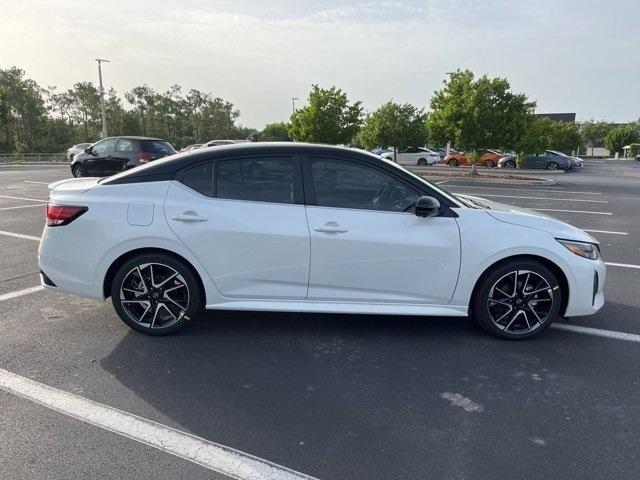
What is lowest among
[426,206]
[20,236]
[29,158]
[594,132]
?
[20,236]

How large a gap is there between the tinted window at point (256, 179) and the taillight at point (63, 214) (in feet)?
3.86

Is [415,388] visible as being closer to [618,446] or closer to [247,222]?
[618,446]

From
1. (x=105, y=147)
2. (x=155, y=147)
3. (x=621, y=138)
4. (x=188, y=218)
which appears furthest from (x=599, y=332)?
(x=621, y=138)

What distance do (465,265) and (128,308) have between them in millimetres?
2852

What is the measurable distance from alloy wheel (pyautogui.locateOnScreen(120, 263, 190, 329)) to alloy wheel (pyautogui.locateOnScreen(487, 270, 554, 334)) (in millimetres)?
2603

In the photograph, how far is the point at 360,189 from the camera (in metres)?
3.86

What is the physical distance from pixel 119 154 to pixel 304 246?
1264 centimetres

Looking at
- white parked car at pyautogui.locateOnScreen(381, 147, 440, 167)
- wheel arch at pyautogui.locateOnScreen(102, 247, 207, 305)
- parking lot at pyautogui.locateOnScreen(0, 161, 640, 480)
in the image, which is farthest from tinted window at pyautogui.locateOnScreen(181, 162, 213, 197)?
white parked car at pyautogui.locateOnScreen(381, 147, 440, 167)

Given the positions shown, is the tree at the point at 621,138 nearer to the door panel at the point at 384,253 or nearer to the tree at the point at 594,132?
the tree at the point at 594,132

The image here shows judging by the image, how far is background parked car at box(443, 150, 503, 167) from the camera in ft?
107

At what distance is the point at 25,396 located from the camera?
3051mm

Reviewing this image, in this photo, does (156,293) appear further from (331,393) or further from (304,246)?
(331,393)

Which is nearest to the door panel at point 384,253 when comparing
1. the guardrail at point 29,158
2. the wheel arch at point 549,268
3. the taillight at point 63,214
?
the wheel arch at point 549,268

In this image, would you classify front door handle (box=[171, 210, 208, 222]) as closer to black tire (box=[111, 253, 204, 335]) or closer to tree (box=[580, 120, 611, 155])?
black tire (box=[111, 253, 204, 335])
